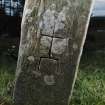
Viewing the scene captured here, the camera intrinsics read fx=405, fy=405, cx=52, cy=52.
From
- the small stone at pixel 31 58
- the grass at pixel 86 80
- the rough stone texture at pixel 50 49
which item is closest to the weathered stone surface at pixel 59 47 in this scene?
the rough stone texture at pixel 50 49

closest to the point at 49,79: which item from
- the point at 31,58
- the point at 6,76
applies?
the point at 31,58

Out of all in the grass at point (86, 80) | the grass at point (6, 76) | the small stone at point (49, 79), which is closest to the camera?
the small stone at point (49, 79)

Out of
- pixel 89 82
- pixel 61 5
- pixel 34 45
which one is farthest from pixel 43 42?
pixel 89 82

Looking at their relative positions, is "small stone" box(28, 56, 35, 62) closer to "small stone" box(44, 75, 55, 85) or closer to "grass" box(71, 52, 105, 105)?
"small stone" box(44, 75, 55, 85)

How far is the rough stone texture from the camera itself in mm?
3199

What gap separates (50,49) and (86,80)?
1.10 m

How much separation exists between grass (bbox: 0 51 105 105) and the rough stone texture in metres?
0.34

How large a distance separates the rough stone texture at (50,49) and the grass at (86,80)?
337 mm

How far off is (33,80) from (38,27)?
44 cm

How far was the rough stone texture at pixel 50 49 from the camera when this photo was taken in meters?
3.20

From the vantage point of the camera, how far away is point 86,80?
427 cm

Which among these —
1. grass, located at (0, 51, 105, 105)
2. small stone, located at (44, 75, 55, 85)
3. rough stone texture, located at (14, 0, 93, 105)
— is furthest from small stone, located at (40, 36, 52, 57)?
grass, located at (0, 51, 105, 105)

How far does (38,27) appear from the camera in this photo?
327 cm

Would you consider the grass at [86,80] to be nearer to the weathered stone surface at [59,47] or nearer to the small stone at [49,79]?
the small stone at [49,79]
